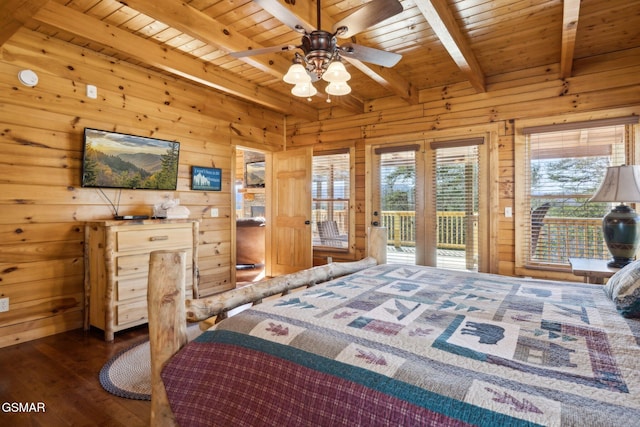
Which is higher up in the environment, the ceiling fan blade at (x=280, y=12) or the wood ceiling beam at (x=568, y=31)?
the wood ceiling beam at (x=568, y=31)

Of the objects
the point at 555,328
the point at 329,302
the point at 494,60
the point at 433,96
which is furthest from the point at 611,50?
the point at 329,302

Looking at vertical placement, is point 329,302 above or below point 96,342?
above

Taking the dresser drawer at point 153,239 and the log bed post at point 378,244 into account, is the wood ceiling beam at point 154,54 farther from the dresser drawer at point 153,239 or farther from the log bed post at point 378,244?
the log bed post at point 378,244

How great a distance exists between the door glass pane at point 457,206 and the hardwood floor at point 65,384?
135 inches

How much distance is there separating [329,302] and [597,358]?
0.98m

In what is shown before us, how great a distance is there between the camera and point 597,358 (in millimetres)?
1014

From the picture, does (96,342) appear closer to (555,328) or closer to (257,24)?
(257,24)

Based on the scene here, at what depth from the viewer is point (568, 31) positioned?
2693mm

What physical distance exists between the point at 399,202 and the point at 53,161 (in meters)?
3.82

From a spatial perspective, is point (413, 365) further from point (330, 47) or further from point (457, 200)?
point (457, 200)

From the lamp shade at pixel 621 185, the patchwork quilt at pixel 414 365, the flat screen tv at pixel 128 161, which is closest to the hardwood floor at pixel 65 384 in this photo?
the patchwork quilt at pixel 414 365

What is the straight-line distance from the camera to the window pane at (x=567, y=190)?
3.37 metres

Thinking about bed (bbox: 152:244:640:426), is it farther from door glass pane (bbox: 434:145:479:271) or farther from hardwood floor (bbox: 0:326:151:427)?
door glass pane (bbox: 434:145:479:271)

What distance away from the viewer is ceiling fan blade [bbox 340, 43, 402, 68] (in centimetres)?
227
